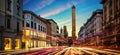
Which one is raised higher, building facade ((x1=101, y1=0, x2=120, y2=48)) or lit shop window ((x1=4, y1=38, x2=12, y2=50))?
building facade ((x1=101, y1=0, x2=120, y2=48))

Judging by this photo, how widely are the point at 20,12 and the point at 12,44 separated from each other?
10.0 meters

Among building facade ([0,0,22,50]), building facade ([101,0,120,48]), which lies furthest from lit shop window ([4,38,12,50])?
building facade ([101,0,120,48])

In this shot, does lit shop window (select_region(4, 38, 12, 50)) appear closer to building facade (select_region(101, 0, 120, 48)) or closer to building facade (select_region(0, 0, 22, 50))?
building facade (select_region(0, 0, 22, 50))

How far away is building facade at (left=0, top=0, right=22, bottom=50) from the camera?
35.2 m

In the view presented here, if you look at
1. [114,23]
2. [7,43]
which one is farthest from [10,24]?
[114,23]

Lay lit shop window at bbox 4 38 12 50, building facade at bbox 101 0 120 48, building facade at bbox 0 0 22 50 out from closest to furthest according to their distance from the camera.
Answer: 1. building facade at bbox 0 0 22 50
2. lit shop window at bbox 4 38 12 50
3. building facade at bbox 101 0 120 48

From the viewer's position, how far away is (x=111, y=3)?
195 ft

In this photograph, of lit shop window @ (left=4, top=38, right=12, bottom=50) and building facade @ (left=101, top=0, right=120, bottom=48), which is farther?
building facade @ (left=101, top=0, right=120, bottom=48)

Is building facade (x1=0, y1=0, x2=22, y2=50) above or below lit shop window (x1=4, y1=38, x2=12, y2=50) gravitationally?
above

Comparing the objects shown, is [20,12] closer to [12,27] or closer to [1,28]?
[12,27]

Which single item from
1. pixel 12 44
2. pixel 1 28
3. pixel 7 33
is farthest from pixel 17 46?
pixel 1 28

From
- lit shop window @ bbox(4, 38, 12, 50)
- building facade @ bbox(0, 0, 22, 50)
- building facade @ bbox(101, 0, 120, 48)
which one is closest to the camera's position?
building facade @ bbox(0, 0, 22, 50)

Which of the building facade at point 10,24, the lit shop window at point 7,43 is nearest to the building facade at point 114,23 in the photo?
the building facade at point 10,24

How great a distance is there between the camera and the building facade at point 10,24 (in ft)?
116
